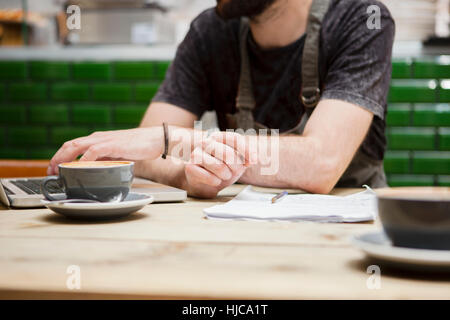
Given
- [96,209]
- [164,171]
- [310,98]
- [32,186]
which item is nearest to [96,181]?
[96,209]

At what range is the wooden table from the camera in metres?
0.50

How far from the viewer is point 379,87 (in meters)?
1.45

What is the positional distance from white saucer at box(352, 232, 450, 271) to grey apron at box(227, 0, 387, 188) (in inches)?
43.3

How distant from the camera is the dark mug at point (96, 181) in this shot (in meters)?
→ 0.86

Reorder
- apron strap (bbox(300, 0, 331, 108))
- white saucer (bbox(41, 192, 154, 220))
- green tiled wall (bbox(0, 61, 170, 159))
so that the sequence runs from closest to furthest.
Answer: white saucer (bbox(41, 192, 154, 220)) → apron strap (bbox(300, 0, 331, 108)) → green tiled wall (bbox(0, 61, 170, 159))

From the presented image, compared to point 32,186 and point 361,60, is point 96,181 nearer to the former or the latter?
point 32,186

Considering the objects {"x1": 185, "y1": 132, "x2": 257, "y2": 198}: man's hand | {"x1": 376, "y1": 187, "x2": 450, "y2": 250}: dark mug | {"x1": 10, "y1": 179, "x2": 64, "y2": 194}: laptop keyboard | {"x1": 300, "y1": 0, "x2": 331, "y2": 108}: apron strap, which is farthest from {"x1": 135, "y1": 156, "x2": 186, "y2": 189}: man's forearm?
{"x1": 376, "y1": 187, "x2": 450, "y2": 250}: dark mug

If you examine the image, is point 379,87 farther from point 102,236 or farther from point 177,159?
point 102,236

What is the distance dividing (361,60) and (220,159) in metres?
0.63

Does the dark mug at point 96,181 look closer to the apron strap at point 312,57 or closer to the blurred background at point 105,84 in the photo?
the apron strap at point 312,57

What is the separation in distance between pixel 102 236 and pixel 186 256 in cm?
18

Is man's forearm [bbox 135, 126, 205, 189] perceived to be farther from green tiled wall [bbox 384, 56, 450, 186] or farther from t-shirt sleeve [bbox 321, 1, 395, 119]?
green tiled wall [bbox 384, 56, 450, 186]

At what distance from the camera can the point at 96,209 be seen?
82cm
